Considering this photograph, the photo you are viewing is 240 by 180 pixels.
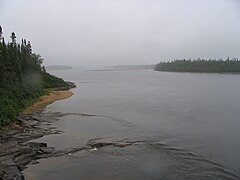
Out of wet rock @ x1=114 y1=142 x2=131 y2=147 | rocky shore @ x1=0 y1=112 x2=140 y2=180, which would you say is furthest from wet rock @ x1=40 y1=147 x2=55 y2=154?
wet rock @ x1=114 y1=142 x2=131 y2=147

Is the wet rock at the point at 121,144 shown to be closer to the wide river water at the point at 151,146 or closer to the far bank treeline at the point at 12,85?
the wide river water at the point at 151,146

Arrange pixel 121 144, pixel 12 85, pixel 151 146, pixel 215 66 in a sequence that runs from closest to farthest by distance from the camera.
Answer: pixel 151 146
pixel 121 144
pixel 12 85
pixel 215 66

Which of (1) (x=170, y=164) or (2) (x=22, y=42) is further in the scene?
(2) (x=22, y=42)

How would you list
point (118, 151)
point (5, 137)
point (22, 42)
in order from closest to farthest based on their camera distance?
point (118, 151)
point (5, 137)
point (22, 42)

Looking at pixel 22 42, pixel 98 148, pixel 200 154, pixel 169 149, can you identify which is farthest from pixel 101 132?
pixel 22 42

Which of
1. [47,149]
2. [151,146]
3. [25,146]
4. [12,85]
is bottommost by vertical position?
[151,146]

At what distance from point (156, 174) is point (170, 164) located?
6.05ft

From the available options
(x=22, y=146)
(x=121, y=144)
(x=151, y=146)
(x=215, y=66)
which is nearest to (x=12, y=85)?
(x=22, y=146)

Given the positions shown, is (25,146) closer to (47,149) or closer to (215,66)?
(47,149)

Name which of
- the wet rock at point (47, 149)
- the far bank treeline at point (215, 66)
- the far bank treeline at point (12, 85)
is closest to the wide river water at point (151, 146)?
the wet rock at point (47, 149)

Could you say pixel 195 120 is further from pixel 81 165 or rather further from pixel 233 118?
pixel 81 165

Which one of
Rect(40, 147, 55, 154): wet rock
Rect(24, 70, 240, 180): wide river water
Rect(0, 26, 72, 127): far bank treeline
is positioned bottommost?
Rect(24, 70, 240, 180): wide river water

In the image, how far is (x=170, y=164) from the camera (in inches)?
734

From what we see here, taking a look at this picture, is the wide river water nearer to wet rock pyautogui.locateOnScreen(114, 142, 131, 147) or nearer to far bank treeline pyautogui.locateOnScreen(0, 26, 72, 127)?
wet rock pyautogui.locateOnScreen(114, 142, 131, 147)
